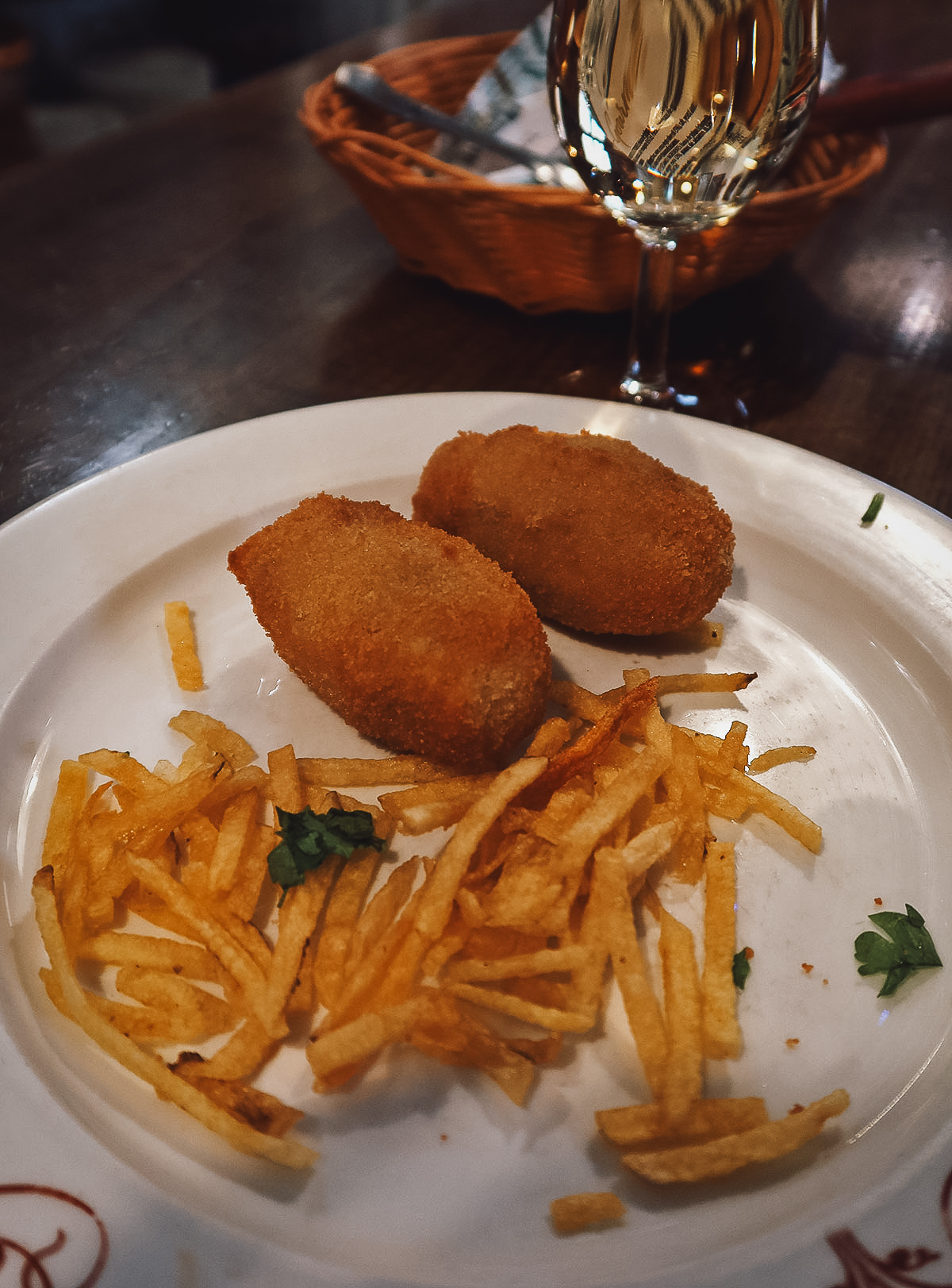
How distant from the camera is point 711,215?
7.26 feet

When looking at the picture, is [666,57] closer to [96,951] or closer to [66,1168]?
[96,951]

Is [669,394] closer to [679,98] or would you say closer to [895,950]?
[679,98]

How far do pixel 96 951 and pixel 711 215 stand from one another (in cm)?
201

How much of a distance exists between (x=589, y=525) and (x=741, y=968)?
2.94 ft

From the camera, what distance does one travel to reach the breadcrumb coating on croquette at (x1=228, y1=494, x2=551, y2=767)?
1621 millimetres

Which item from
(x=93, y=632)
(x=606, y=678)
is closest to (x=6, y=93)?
(x=93, y=632)

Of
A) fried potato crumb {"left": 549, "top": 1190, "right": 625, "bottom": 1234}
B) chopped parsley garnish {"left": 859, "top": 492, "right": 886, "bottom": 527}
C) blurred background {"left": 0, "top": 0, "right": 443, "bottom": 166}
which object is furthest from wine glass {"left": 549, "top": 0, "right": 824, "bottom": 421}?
blurred background {"left": 0, "top": 0, "right": 443, "bottom": 166}

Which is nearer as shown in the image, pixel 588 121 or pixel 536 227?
pixel 588 121

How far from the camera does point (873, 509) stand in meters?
1.99

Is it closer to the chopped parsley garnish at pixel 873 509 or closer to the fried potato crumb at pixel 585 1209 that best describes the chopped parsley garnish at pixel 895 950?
the fried potato crumb at pixel 585 1209

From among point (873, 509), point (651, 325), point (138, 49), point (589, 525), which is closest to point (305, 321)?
point (651, 325)

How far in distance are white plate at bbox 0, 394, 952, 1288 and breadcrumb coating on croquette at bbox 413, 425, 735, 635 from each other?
0.42 feet

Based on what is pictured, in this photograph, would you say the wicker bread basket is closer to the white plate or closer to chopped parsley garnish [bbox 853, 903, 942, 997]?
the white plate

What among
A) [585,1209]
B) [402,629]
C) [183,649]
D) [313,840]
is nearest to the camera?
[585,1209]
